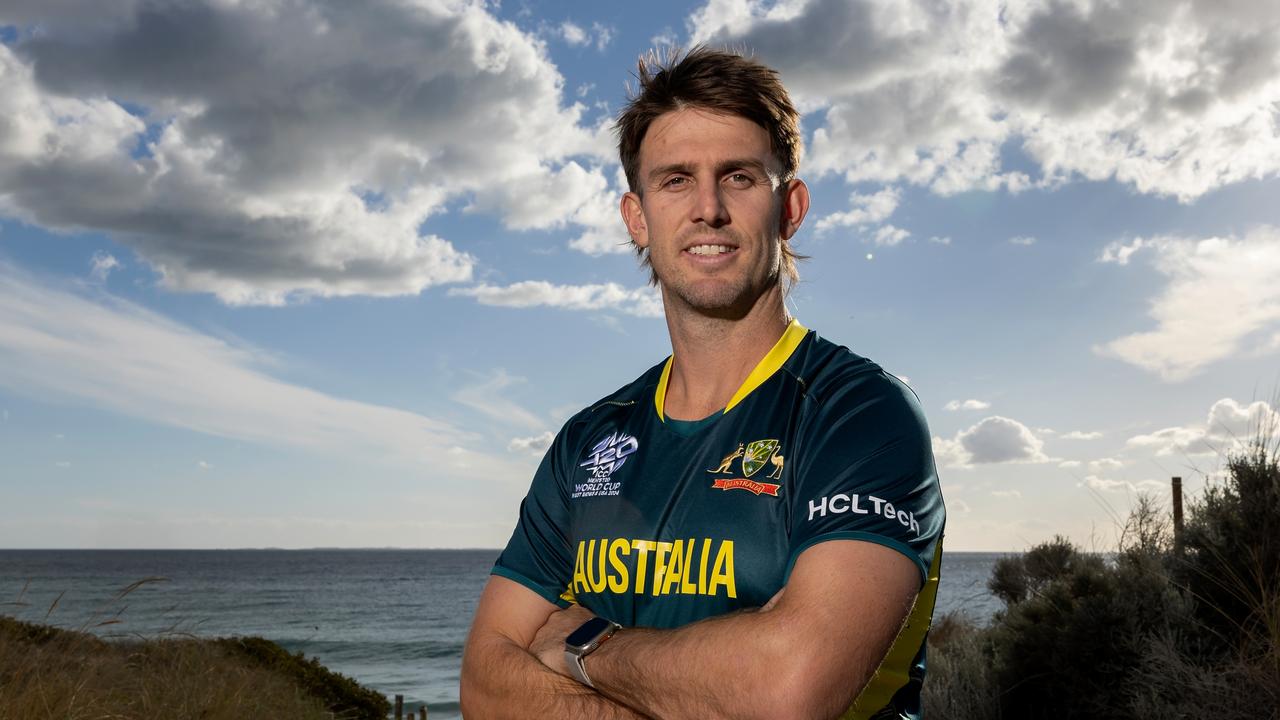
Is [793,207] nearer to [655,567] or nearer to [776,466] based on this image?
[776,466]

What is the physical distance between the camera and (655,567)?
2643 mm

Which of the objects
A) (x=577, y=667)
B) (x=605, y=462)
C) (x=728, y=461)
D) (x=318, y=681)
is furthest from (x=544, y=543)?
(x=318, y=681)

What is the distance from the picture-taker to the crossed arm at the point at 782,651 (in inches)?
84.4

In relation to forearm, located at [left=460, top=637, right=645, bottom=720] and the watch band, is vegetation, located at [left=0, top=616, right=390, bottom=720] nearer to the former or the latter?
forearm, located at [left=460, top=637, right=645, bottom=720]

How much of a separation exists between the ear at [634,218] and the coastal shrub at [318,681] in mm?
15590

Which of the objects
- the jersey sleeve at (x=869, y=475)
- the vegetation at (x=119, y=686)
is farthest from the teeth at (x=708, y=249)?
the vegetation at (x=119, y=686)

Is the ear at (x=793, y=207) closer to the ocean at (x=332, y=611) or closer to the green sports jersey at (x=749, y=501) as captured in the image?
the green sports jersey at (x=749, y=501)

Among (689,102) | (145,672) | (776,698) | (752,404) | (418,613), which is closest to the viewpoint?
(776,698)

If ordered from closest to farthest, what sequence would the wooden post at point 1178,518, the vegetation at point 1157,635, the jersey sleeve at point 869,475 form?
1. the jersey sleeve at point 869,475
2. the vegetation at point 1157,635
3. the wooden post at point 1178,518

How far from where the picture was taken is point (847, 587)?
7.11 ft

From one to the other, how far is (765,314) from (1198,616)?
6.98 metres

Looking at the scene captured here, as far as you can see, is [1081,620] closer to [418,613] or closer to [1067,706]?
[1067,706]

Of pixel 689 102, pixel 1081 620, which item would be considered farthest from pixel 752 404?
pixel 1081 620

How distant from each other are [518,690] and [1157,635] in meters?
6.90
